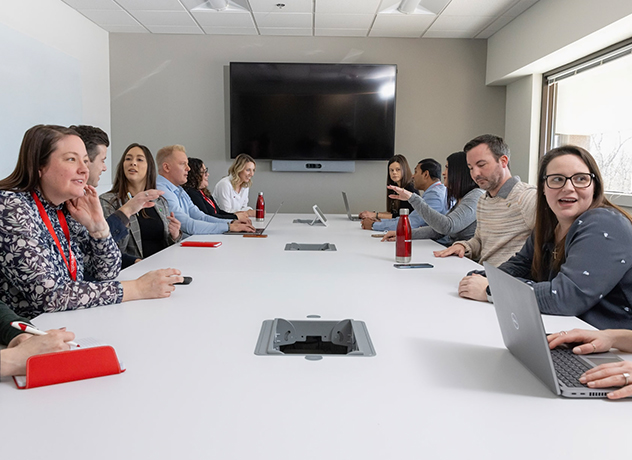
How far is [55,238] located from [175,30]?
493cm

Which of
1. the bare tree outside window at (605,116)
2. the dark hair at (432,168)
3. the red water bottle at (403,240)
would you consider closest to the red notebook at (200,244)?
the red water bottle at (403,240)

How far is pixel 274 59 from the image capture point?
615cm

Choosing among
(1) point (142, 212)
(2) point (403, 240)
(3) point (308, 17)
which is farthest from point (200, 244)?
(3) point (308, 17)

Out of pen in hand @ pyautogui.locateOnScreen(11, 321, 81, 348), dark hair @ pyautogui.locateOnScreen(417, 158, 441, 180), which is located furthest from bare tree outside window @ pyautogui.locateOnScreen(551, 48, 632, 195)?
pen in hand @ pyautogui.locateOnScreen(11, 321, 81, 348)

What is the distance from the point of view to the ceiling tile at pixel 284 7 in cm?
493

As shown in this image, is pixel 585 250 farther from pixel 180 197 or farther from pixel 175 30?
pixel 175 30

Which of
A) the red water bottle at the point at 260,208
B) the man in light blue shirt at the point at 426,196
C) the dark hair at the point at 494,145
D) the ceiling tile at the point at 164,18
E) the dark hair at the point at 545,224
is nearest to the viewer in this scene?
the dark hair at the point at 545,224

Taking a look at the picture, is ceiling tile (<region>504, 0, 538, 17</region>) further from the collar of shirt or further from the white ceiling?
the collar of shirt

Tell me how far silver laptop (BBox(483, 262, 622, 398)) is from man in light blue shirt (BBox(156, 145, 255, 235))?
8.00 ft

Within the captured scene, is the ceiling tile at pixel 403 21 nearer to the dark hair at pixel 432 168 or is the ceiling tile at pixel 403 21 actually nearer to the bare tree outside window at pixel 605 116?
the bare tree outside window at pixel 605 116

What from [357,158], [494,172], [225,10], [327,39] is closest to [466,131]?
[357,158]

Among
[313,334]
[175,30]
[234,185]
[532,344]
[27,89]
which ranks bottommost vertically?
[313,334]

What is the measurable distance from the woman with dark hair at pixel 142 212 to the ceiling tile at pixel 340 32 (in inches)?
133

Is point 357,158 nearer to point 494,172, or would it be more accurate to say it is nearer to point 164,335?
point 494,172
